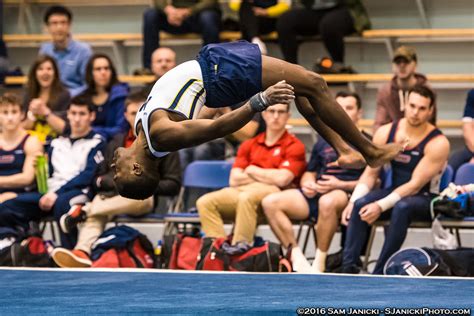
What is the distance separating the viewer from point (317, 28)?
9.73 m

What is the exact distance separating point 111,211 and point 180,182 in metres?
0.62

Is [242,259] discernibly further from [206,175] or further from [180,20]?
[180,20]

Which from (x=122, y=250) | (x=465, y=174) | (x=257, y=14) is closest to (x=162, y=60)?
(x=257, y=14)

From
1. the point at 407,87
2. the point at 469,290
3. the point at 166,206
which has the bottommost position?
the point at 166,206

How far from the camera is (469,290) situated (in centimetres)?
582

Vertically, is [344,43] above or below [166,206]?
above

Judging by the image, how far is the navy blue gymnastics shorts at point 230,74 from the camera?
19.4ft

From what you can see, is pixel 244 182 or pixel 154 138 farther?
pixel 244 182

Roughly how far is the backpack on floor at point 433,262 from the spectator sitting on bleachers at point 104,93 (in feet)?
9.74

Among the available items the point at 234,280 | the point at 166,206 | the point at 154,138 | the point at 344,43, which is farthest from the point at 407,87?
the point at 154,138

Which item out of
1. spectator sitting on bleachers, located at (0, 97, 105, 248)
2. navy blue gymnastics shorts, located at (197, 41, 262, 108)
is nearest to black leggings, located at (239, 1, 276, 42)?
spectator sitting on bleachers, located at (0, 97, 105, 248)

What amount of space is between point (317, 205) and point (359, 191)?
0.37 meters

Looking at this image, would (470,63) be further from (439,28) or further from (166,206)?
(166,206)

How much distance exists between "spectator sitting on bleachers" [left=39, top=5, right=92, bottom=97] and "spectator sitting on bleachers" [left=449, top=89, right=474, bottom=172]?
3736 millimetres
